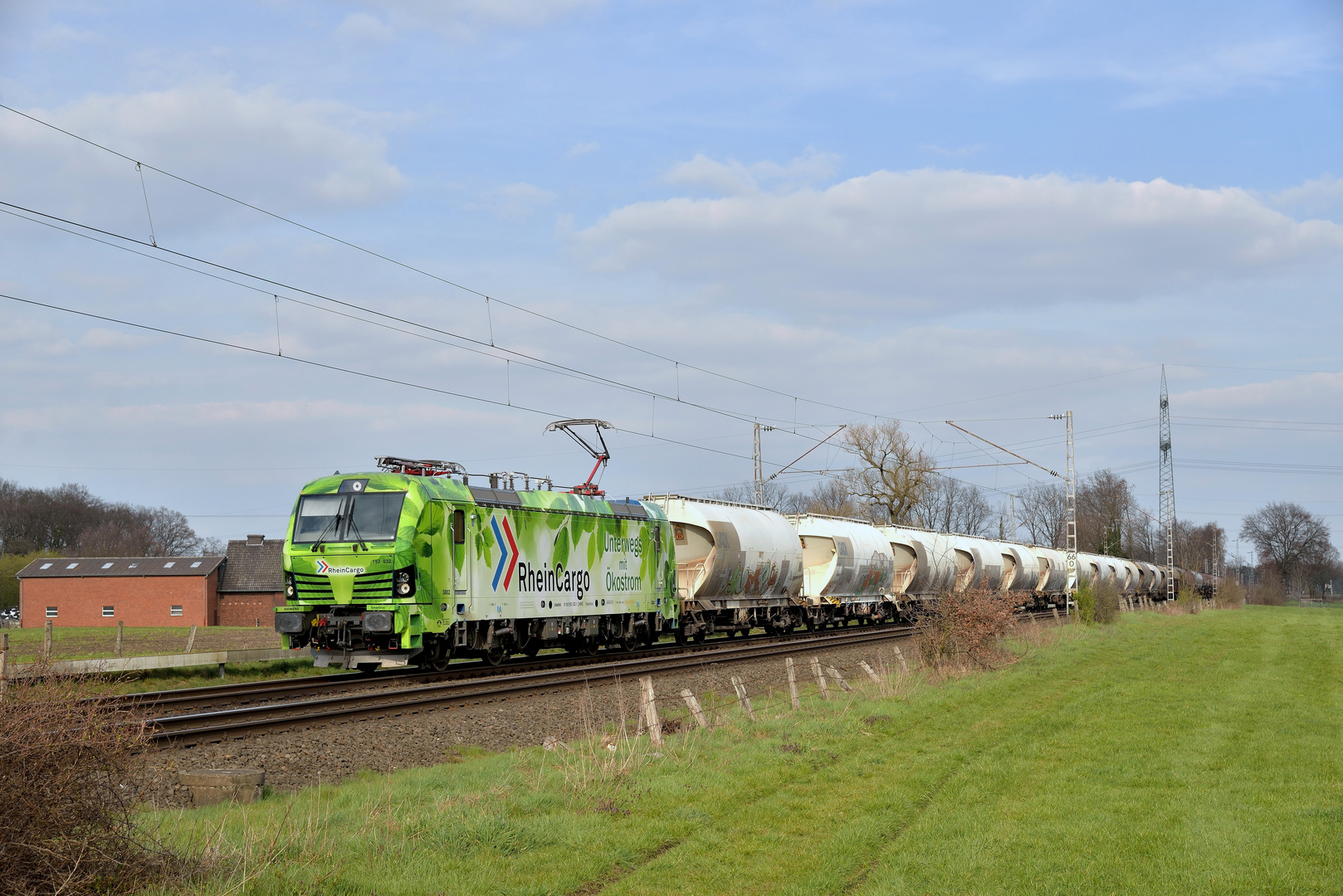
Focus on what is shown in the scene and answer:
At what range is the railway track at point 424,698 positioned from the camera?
43.9ft

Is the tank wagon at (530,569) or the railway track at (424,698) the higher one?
the tank wagon at (530,569)

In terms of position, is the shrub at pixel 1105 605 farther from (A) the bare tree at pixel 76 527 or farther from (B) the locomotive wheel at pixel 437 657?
(A) the bare tree at pixel 76 527

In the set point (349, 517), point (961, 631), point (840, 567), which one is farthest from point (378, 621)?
point (840, 567)

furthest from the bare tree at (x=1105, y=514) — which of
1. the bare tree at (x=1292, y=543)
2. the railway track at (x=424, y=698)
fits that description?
the railway track at (x=424, y=698)

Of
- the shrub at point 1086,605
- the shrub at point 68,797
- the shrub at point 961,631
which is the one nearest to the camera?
the shrub at point 68,797

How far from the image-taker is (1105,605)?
42344 millimetres

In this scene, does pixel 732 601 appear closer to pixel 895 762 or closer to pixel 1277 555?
pixel 895 762

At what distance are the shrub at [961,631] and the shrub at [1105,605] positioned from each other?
2038 centimetres

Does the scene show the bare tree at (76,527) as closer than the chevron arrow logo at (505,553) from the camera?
No

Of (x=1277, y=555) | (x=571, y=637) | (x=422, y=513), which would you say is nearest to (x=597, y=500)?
(x=571, y=637)

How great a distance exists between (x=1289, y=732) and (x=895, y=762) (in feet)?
20.7

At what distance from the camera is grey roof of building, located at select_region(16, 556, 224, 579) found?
7888 cm

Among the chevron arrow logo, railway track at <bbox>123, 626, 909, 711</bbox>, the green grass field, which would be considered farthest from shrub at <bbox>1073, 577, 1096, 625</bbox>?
the chevron arrow logo

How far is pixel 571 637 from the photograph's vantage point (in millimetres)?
25422
